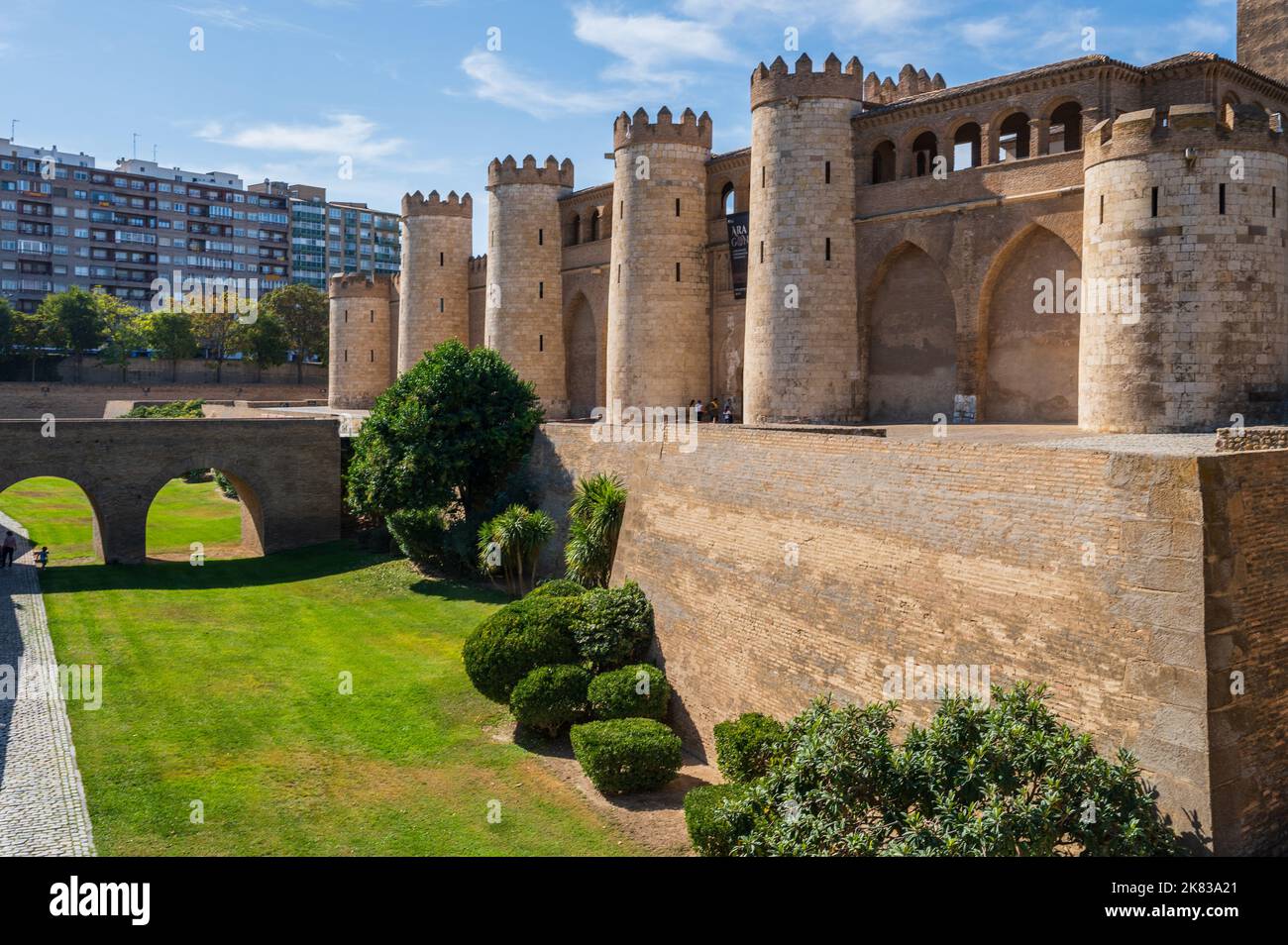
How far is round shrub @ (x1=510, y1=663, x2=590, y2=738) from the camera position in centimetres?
2027

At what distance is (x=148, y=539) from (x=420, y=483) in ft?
49.3

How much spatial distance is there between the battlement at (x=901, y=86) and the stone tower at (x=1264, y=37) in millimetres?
9102

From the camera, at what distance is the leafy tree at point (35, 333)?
7025cm

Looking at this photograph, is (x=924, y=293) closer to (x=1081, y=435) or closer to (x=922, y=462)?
(x=1081, y=435)

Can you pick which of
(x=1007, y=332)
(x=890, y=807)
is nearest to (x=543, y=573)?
(x=1007, y=332)

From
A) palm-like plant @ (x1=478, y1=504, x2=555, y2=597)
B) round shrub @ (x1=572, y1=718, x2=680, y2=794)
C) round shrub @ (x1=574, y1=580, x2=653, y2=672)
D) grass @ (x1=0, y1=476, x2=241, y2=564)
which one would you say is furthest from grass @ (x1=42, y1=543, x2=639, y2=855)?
grass @ (x1=0, y1=476, x2=241, y2=564)

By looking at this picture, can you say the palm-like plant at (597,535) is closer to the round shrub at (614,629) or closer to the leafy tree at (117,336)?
the round shrub at (614,629)

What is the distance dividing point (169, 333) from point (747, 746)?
6684cm

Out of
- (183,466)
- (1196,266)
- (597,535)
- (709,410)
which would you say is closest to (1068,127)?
(1196,266)

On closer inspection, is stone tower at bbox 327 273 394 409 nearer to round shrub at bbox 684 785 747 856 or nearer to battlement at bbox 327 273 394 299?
battlement at bbox 327 273 394 299

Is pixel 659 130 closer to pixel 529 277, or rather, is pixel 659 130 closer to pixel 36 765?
pixel 529 277

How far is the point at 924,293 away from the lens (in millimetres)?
29234

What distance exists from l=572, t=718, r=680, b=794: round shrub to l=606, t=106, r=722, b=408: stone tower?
1767 centimetres

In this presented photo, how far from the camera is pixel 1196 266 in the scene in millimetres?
20453
